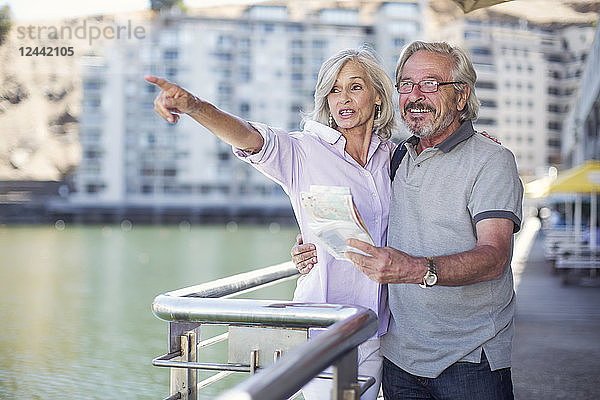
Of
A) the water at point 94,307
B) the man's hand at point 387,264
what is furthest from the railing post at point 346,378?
the water at point 94,307

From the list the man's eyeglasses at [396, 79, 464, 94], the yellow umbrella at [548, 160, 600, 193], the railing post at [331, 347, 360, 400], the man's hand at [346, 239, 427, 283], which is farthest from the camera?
the yellow umbrella at [548, 160, 600, 193]

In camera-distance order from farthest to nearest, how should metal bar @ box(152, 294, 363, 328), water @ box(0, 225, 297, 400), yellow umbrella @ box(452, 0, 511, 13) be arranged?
1. water @ box(0, 225, 297, 400)
2. yellow umbrella @ box(452, 0, 511, 13)
3. metal bar @ box(152, 294, 363, 328)

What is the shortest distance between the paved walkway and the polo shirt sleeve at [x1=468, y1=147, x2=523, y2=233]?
2949mm

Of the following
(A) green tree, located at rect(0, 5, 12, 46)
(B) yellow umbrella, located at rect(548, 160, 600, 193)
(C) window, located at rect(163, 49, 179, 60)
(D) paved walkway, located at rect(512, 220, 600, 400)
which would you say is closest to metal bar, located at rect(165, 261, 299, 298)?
(D) paved walkway, located at rect(512, 220, 600, 400)

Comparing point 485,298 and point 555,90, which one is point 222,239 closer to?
point 485,298

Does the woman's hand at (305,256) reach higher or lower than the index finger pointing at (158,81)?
lower

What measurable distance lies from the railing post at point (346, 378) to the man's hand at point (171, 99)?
2.19 feet

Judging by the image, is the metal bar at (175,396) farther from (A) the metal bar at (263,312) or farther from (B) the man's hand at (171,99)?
(B) the man's hand at (171,99)

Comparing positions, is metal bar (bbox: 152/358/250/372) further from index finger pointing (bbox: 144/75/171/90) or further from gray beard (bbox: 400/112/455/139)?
gray beard (bbox: 400/112/455/139)

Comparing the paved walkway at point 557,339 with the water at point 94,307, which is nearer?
the paved walkway at point 557,339

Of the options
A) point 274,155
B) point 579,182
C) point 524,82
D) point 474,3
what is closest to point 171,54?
point 524,82

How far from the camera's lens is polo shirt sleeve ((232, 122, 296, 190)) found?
213 cm

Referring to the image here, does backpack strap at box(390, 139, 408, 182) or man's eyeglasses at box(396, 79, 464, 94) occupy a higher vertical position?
man's eyeglasses at box(396, 79, 464, 94)

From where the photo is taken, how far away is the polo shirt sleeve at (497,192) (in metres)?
1.87
